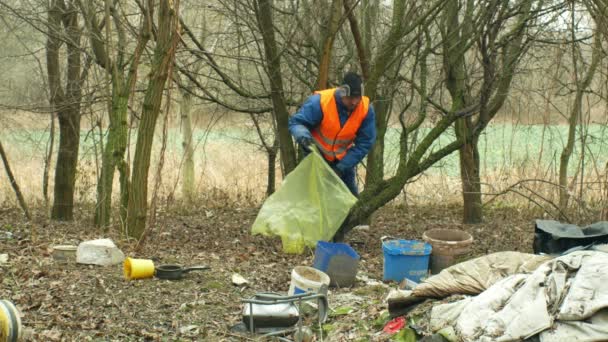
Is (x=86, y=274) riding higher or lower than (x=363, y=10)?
lower

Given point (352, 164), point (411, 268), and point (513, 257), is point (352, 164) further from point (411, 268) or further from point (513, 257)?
point (513, 257)

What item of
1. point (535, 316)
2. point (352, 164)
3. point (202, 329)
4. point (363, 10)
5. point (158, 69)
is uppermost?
point (363, 10)

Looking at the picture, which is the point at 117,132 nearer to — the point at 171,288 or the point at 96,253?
the point at 96,253

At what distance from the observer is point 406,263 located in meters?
5.93

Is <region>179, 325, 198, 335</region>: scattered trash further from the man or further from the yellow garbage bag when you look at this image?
the man

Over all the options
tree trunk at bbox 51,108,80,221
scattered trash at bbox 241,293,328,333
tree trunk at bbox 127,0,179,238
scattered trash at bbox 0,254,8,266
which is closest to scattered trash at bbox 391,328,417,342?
scattered trash at bbox 241,293,328,333

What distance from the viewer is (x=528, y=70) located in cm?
888

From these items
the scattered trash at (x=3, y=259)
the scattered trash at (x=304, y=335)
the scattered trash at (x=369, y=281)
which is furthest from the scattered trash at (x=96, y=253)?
the scattered trash at (x=369, y=281)

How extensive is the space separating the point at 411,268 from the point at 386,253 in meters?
0.26

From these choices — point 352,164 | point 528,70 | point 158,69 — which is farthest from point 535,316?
point 528,70

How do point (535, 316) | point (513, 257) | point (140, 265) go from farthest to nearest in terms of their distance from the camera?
1. point (140, 265)
2. point (513, 257)
3. point (535, 316)

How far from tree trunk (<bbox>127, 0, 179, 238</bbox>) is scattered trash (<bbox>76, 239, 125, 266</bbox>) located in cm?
78

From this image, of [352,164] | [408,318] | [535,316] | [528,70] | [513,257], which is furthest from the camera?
[528,70]

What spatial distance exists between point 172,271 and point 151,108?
174 centimetres
